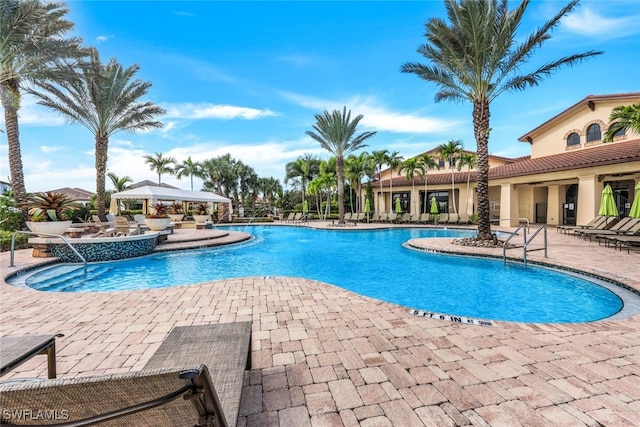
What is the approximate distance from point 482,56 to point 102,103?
60.7ft

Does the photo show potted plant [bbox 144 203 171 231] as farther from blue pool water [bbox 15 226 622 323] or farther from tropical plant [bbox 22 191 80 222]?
tropical plant [bbox 22 191 80 222]

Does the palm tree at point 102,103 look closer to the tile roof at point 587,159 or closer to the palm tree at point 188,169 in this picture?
the palm tree at point 188,169

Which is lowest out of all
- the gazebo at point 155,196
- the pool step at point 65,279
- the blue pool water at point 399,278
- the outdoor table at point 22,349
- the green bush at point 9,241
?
the blue pool water at point 399,278

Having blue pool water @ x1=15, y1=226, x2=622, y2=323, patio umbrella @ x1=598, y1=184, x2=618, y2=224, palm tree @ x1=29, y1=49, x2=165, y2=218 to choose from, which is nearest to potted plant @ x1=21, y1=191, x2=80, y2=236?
blue pool water @ x1=15, y1=226, x2=622, y2=323

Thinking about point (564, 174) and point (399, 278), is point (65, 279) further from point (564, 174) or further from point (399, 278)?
point (564, 174)

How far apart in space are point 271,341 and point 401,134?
3314 centimetres

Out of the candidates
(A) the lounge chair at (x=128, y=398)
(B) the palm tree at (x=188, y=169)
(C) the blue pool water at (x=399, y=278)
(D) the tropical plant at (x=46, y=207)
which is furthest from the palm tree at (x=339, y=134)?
(A) the lounge chair at (x=128, y=398)

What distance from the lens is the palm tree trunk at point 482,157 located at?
11305mm

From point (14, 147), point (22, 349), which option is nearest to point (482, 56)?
point (22, 349)

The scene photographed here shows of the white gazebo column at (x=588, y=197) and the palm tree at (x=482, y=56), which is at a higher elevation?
the palm tree at (x=482, y=56)

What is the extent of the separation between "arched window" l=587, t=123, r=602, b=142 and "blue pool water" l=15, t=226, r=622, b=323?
50.6 ft

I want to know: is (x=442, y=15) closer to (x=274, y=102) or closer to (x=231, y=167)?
(x=274, y=102)

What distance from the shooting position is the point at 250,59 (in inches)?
679

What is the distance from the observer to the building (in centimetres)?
1505
